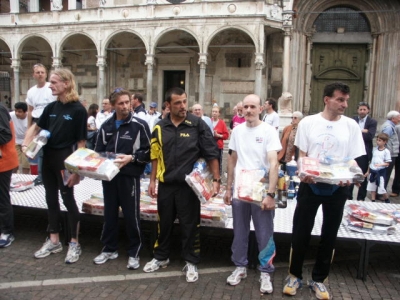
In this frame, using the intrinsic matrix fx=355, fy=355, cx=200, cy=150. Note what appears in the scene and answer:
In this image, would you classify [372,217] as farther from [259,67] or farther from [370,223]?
[259,67]

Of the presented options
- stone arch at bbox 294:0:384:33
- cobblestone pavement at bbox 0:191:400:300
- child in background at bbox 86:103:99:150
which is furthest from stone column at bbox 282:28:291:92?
cobblestone pavement at bbox 0:191:400:300

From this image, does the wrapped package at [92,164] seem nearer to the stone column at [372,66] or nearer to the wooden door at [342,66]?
the wooden door at [342,66]

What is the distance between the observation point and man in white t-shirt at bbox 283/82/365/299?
3318mm

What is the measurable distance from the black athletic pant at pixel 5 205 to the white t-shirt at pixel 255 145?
3021 millimetres

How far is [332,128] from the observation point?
3.34 meters

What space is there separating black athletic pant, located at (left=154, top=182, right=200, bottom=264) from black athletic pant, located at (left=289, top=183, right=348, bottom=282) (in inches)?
41.3

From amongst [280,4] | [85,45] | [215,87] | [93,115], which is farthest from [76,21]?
[93,115]

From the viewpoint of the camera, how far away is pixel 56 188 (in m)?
4.30

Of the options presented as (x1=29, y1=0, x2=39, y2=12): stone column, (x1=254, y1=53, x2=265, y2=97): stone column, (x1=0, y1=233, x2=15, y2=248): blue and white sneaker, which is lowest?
(x1=0, y1=233, x2=15, y2=248): blue and white sneaker

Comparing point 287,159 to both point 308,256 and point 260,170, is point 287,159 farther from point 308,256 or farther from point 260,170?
point 260,170

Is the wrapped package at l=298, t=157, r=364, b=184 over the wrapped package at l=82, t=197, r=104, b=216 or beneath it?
over

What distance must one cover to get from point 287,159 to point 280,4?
46.1 feet

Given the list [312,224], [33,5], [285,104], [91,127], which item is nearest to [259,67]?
[285,104]

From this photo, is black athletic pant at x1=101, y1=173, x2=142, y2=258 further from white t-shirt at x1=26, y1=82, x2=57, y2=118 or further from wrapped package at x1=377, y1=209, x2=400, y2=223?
wrapped package at x1=377, y1=209, x2=400, y2=223
